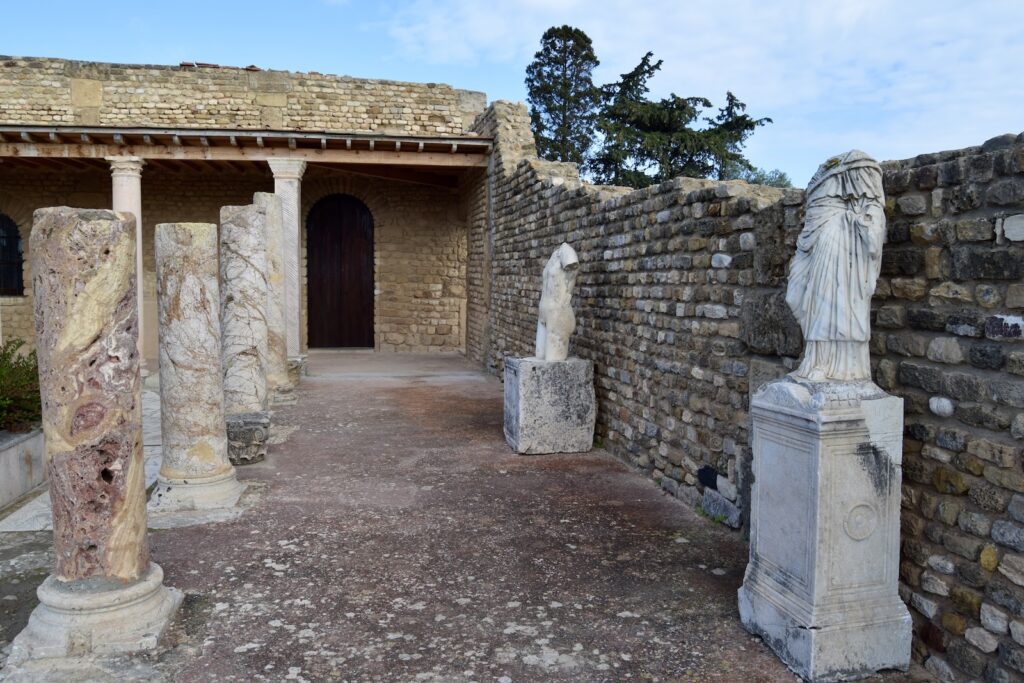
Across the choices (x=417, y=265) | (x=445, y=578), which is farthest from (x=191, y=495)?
(x=417, y=265)

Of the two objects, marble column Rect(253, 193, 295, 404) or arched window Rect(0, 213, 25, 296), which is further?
arched window Rect(0, 213, 25, 296)

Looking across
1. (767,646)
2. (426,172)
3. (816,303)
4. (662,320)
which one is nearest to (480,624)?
(767,646)

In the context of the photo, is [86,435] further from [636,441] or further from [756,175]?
[756,175]

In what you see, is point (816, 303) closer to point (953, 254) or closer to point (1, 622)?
point (953, 254)

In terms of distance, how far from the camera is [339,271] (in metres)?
15.4

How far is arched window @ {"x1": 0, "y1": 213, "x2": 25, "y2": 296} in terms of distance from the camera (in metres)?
14.6

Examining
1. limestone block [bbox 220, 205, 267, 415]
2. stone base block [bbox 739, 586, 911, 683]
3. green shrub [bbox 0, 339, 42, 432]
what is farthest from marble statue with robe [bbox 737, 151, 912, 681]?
green shrub [bbox 0, 339, 42, 432]

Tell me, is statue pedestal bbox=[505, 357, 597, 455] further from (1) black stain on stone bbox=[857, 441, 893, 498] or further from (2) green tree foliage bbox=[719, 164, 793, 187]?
(2) green tree foliage bbox=[719, 164, 793, 187]

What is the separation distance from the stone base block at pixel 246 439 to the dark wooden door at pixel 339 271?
9195mm

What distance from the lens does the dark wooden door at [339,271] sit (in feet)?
50.0

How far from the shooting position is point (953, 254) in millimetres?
3045

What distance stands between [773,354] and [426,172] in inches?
443

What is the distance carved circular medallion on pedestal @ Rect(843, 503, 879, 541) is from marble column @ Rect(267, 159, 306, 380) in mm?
9129

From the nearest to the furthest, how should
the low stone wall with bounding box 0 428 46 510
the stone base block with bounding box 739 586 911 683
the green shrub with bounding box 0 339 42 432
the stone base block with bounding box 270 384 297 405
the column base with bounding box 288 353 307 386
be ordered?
the stone base block with bounding box 739 586 911 683 < the low stone wall with bounding box 0 428 46 510 < the green shrub with bounding box 0 339 42 432 < the stone base block with bounding box 270 384 297 405 < the column base with bounding box 288 353 307 386
